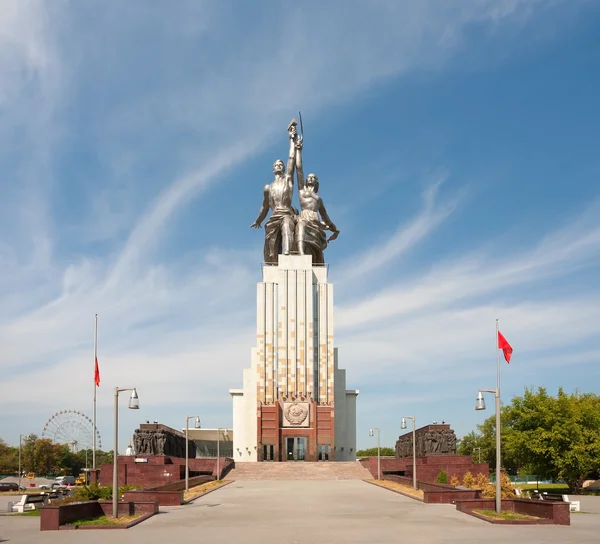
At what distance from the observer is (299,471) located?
51.5m

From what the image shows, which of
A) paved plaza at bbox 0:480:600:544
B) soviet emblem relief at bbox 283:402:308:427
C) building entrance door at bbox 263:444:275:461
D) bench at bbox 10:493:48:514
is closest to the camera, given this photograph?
paved plaza at bbox 0:480:600:544

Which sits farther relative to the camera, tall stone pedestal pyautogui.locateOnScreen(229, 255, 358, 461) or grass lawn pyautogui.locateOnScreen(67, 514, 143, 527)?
tall stone pedestal pyautogui.locateOnScreen(229, 255, 358, 461)

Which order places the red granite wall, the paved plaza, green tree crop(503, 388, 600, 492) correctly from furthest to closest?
green tree crop(503, 388, 600, 492) → the red granite wall → the paved plaza

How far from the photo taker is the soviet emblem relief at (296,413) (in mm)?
65688

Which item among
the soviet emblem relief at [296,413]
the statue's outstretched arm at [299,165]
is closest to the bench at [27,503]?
the soviet emblem relief at [296,413]

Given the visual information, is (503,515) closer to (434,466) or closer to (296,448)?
(434,466)

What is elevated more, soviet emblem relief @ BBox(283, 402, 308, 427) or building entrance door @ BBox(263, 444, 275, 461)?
soviet emblem relief @ BBox(283, 402, 308, 427)

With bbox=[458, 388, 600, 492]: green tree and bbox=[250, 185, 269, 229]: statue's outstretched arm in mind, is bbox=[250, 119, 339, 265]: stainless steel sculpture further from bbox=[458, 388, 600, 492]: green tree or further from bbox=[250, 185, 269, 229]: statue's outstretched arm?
bbox=[458, 388, 600, 492]: green tree

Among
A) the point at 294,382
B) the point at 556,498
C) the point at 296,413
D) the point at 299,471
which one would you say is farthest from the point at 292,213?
the point at 556,498

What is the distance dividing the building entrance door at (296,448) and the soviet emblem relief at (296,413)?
4.06 feet

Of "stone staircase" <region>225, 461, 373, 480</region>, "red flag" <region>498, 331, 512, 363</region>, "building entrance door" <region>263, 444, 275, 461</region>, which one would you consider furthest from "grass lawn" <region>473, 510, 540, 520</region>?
"building entrance door" <region>263, 444, 275, 461</region>

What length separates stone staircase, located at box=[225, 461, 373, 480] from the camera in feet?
163

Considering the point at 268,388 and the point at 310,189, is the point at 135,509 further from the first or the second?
the point at 310,189

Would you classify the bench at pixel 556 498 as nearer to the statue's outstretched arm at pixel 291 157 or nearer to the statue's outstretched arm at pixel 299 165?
the statue's outstretched arm at pixel 299 165
